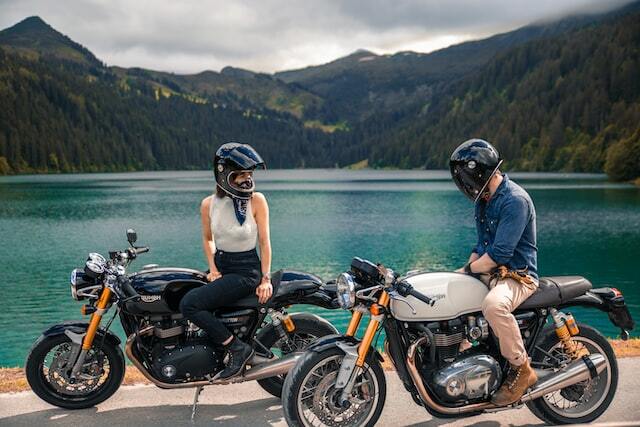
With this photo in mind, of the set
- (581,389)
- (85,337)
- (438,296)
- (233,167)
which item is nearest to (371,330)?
(438,296)

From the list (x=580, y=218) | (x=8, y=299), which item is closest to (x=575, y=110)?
(x=580, y=218)

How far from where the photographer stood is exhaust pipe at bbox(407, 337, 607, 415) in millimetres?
5055

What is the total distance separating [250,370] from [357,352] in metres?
1.33

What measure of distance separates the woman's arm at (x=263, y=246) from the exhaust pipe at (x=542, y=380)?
A: 5.21 ft

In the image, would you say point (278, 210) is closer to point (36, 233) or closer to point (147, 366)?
point (36, 233)

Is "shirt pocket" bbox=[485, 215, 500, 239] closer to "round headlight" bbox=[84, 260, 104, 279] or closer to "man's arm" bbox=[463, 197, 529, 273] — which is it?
"man's arm" bbox=[463, 197, 529, 273]

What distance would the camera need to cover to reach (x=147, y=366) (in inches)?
230

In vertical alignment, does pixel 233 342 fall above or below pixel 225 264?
below

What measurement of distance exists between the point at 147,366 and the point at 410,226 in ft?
143

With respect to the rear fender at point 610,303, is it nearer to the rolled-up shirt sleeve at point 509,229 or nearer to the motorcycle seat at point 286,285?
the rolled-up shirt sleeve at point 509,229

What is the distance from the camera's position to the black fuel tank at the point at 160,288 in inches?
227

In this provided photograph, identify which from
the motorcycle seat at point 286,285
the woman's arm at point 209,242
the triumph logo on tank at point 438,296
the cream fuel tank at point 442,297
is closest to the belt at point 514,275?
the cream fuel tank at point 442,297

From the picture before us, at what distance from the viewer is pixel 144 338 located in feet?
19.4

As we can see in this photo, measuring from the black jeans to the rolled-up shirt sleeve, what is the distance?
2242 millimetres
